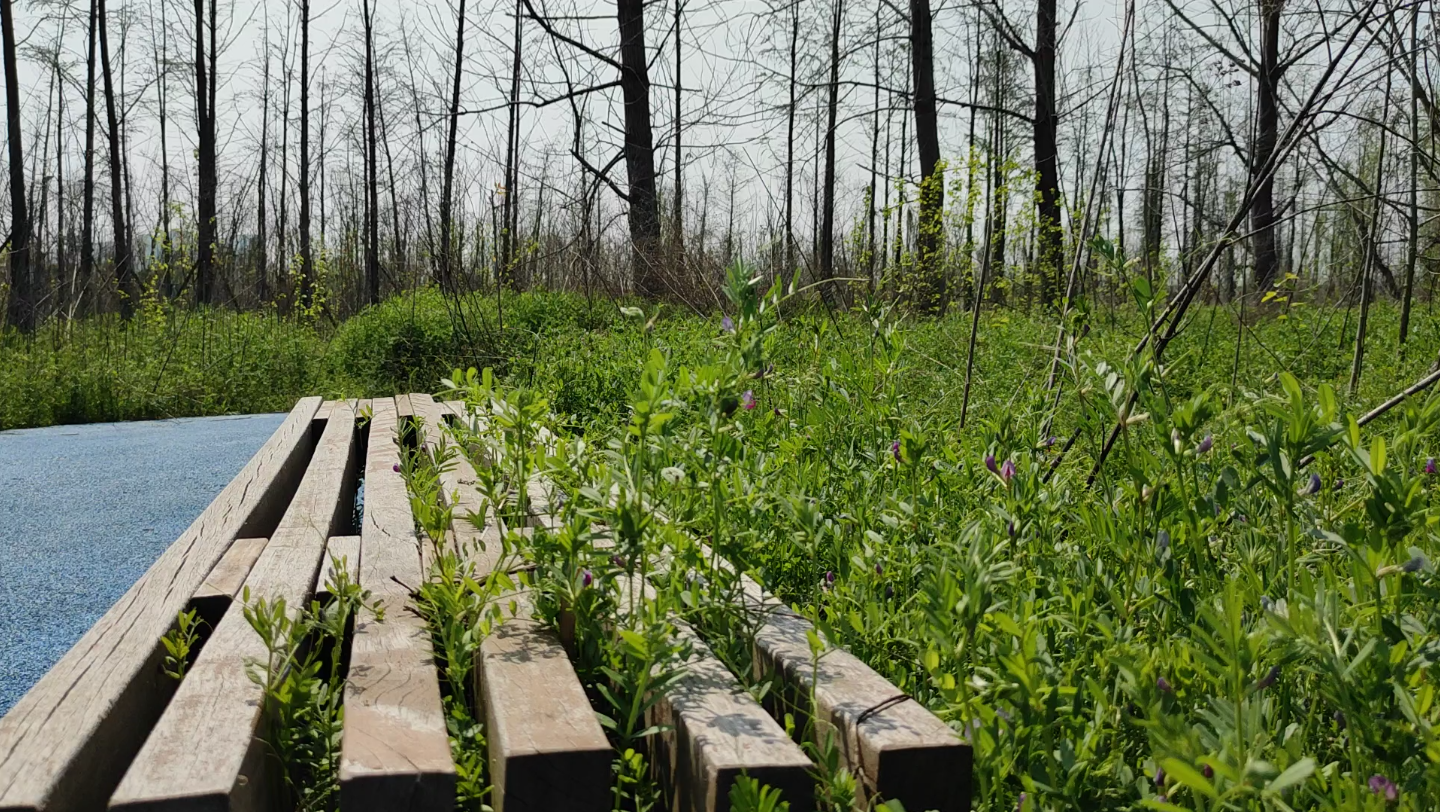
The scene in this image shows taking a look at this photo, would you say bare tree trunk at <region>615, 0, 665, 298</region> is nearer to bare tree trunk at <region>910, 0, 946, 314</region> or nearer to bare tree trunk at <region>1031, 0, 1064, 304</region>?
bare tree trunk at <region>910, 0, 946, 314</region>

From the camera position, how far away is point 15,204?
1302 centimetres

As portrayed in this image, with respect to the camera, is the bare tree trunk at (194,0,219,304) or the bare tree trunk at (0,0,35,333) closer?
the bare tree trunk at (0,0,35,333)

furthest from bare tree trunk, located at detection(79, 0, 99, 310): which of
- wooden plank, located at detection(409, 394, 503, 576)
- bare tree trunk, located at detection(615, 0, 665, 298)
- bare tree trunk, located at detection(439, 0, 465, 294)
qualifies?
wooden plank, located at detection(409, 394, 503, 576)

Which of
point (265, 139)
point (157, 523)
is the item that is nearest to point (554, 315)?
point (157, 523)

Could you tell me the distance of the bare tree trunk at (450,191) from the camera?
7340mm

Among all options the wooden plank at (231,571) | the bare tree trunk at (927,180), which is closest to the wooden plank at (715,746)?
the wooden plank at (231,571)

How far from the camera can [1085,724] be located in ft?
4.42

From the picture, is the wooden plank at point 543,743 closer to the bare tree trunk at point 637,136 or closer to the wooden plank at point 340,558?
the wooden plank at point 340,558

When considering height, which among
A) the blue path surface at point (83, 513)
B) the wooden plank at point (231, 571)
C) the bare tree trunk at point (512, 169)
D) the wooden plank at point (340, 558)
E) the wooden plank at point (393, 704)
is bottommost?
the blue path surface at point (83, 513)

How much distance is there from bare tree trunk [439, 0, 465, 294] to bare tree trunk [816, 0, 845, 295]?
2.70 m

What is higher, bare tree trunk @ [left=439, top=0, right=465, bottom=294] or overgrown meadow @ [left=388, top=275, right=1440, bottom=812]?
bare tree trunk @ [left=439, top=0, right=465, bottom=294]

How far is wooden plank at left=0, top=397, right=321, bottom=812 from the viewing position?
49.1 inches

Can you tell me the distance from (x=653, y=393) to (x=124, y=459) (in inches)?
224

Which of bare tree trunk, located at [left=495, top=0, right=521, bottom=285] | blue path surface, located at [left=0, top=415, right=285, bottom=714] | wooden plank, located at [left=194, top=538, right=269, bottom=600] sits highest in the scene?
bare tree trunk, located at [left=495, top=0, right=521, bottom=285]
